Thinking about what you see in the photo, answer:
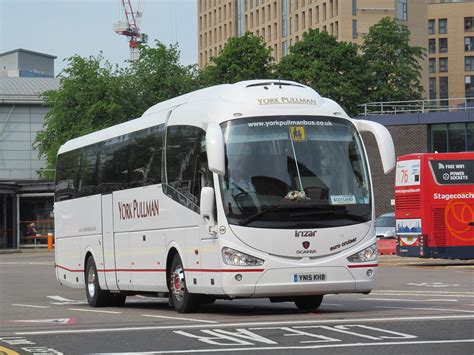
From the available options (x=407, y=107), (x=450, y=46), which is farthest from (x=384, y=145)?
(x=450, y=46)

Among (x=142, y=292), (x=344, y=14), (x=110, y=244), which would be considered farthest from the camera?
(x=344, y=14)

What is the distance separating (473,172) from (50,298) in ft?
52.1

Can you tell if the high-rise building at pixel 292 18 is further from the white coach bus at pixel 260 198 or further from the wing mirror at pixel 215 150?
the wing mirror at pixel 215 150

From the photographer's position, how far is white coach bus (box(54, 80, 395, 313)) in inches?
685

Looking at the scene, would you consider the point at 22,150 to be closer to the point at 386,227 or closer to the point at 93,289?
the point at 386,227

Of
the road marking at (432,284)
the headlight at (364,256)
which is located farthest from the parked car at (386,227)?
the headlight at (364,256)

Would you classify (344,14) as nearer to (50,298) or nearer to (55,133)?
(55,133)

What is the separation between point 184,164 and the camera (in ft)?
61.8

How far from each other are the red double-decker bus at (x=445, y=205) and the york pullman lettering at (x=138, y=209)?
1763cm

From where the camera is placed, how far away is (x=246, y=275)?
17.3 meters

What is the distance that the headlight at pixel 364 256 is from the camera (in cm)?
1783

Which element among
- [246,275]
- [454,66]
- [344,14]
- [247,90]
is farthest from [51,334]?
[454,66]

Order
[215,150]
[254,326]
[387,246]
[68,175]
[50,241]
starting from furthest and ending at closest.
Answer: [50,241] < [387,246] < [68,175] < [215,150] < [254,326]

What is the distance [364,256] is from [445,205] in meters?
20.3
